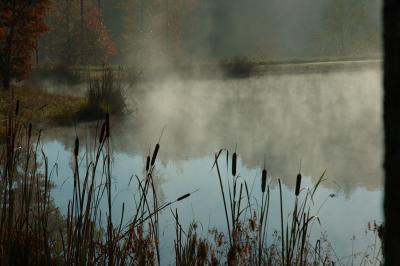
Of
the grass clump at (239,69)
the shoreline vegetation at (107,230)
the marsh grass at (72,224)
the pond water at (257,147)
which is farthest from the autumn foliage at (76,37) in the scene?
the marsh grass at (72,224)

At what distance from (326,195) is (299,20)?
218ft

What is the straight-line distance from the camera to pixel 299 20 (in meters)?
69.9

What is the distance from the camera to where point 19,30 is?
13844 millimetres

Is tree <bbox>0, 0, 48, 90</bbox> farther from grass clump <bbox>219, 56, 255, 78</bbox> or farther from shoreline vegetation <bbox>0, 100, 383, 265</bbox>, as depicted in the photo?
shoreline vegetation <bbox>0, 100, 383, 265</bbox>

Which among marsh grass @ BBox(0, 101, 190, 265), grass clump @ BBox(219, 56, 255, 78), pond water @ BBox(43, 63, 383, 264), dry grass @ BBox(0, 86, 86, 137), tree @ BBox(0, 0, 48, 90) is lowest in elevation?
pond water @ BBox(43, 63, 383, 264)

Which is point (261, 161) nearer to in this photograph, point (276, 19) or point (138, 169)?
point (138, 169)

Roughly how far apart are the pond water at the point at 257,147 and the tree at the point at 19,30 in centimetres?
253

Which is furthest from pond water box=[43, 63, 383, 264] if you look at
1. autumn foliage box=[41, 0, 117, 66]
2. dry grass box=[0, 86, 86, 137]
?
autumn foliage box=[41, 0, 117, 66]

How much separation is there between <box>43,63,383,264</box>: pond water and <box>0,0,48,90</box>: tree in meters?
2.53

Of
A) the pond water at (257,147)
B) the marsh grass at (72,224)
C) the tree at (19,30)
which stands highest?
the tree at (19,30)
